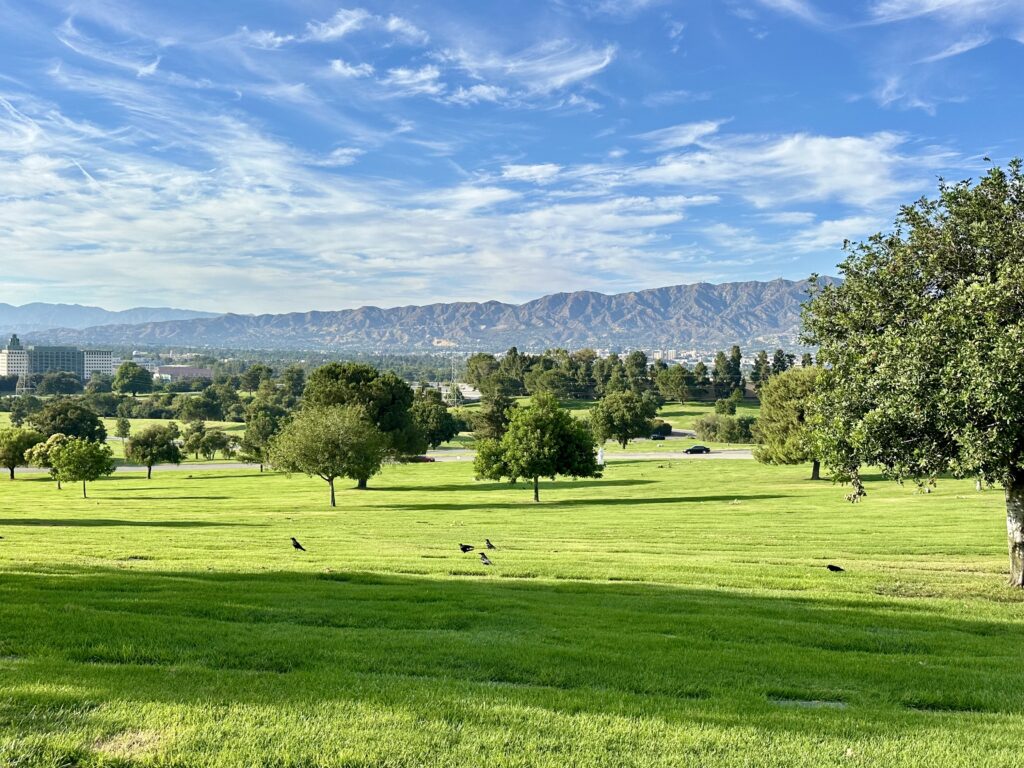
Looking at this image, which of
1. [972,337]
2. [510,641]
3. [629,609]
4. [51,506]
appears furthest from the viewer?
[51,506]

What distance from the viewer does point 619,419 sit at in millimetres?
110812

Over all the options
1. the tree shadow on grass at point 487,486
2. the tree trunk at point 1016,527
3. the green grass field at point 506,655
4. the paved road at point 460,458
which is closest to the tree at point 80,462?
the tree shadow on grass at point 487,486

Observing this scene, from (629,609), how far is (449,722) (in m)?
7.42

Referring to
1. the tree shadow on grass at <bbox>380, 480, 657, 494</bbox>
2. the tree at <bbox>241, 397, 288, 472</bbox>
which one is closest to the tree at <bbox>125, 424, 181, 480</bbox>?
the tree at <bbox>241, 397, 288, 472</bbox>

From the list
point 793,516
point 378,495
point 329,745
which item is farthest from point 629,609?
point 378,495

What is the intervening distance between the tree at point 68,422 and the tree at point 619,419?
243ft

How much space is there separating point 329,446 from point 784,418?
39.0 meters

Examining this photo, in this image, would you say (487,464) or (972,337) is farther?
(487,464)

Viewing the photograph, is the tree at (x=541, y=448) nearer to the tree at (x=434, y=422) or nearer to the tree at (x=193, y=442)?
the tree at (x=434, y=422)

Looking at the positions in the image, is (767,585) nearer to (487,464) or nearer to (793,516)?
(793,516)

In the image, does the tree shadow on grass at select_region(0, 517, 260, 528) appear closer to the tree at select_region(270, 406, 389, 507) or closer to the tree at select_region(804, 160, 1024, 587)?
the tree at select_region(270, 406, 389, 507)

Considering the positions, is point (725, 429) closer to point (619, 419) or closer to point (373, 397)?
point (619, 419)

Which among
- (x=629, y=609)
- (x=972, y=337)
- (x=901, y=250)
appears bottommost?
(x=629, y=609)

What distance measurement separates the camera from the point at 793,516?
1540 inches
